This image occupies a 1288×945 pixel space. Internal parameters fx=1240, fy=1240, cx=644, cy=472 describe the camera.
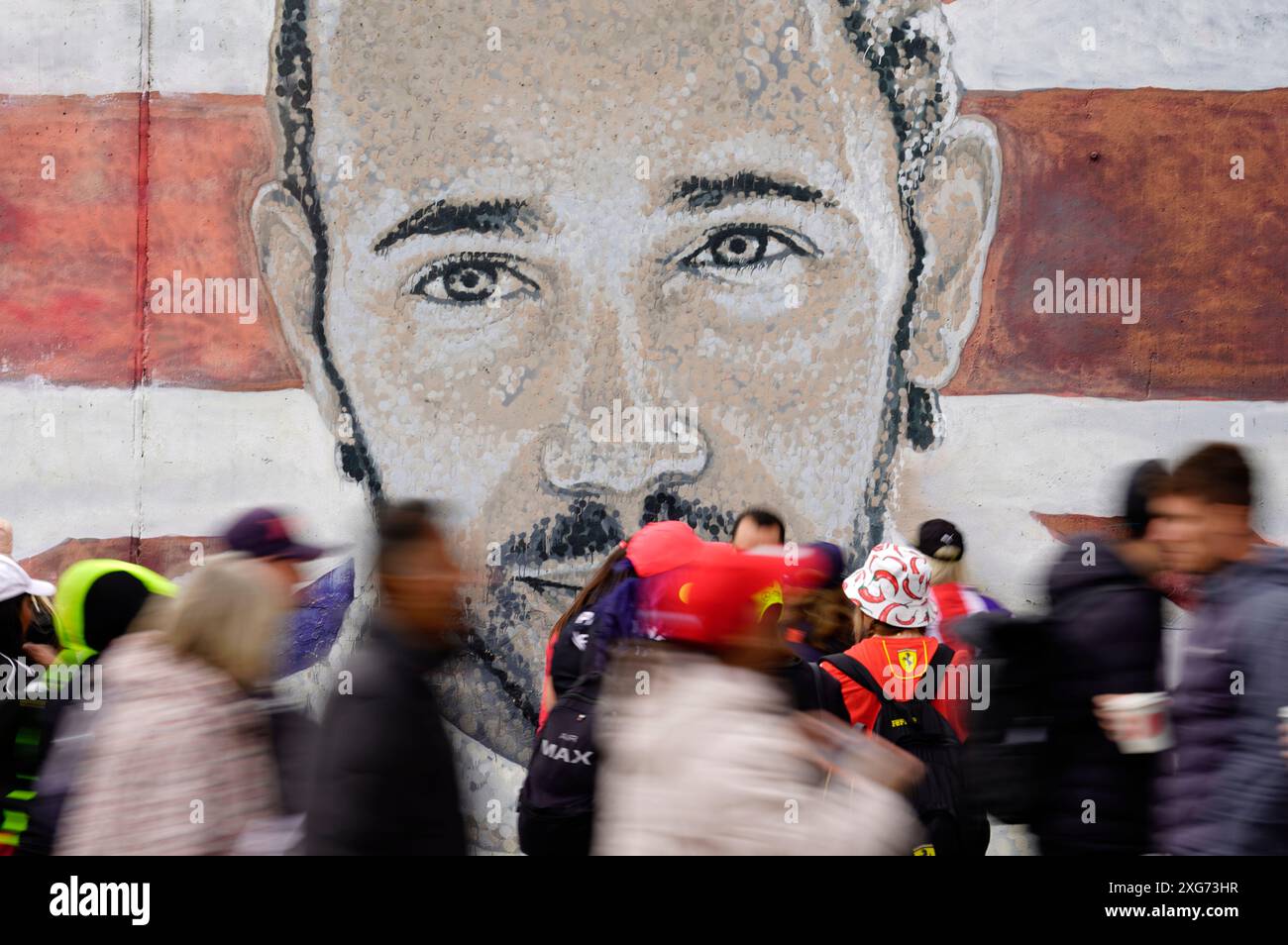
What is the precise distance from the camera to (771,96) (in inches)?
223

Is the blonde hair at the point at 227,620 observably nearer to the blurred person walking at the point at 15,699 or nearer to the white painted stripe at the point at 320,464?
the blurred person walking at the point at 15,699

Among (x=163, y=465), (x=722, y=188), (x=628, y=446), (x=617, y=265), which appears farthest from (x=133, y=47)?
(x=628, y=446)

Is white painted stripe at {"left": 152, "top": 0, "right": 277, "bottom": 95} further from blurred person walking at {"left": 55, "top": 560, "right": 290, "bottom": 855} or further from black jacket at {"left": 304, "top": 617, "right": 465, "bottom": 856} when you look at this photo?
black jacket at {"left": 304, "top": 617, "right": 465, "bottom": 856}

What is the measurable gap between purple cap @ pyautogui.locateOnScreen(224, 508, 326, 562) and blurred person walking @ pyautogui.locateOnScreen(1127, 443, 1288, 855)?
1978mm

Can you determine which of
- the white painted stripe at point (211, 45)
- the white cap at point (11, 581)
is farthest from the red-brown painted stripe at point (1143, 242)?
the white cap at point (11, 581)

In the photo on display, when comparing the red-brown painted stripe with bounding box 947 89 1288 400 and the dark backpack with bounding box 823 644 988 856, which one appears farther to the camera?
the red-brown painted stripe with bounding box 947 89 1288 400

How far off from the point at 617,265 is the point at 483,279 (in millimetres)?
625

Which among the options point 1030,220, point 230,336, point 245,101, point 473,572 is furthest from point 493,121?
point 1030,220

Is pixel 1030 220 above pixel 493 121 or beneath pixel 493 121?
beneath

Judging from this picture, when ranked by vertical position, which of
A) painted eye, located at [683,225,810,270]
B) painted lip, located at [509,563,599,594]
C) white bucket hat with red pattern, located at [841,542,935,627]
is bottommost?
painted lip, located at [509,563,599,594]

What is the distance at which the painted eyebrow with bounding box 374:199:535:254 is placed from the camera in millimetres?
5684

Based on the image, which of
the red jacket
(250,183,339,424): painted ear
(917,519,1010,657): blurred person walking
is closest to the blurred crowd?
the red jacket
